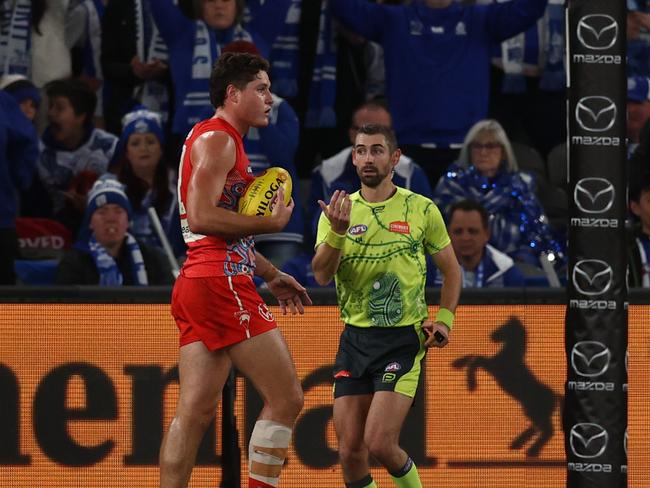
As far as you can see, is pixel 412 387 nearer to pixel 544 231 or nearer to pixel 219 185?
pixel 219 185

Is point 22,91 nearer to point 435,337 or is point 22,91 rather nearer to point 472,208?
point 472,208

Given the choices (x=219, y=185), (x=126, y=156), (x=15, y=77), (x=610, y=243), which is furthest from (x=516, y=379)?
(x=15, y=77)

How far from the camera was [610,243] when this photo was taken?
5.36 metres

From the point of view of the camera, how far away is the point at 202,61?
11.0m

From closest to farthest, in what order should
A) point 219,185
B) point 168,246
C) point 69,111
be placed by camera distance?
point 219,185
point 168,246
point 69,111

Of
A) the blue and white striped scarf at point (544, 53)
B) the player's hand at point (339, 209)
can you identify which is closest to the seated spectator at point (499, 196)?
the blue and white striped scarf at point (544, 53)

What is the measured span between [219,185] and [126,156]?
4193 millimetres

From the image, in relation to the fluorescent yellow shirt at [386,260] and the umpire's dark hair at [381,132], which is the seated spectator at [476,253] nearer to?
the fluorescent yellow shirt at [386,260]

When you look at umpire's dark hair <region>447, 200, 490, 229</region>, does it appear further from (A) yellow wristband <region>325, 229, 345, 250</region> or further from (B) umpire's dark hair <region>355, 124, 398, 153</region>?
(A) yellow wristband <region>325, 229, 345, 250</region>

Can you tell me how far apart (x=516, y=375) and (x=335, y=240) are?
1.52m

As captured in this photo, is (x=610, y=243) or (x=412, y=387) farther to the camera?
(x=412, y=387)

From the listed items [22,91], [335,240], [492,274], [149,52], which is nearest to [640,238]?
[492,274]

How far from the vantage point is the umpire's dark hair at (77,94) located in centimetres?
1101

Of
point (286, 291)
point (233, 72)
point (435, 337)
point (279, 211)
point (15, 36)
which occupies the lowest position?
point (435, 337)
